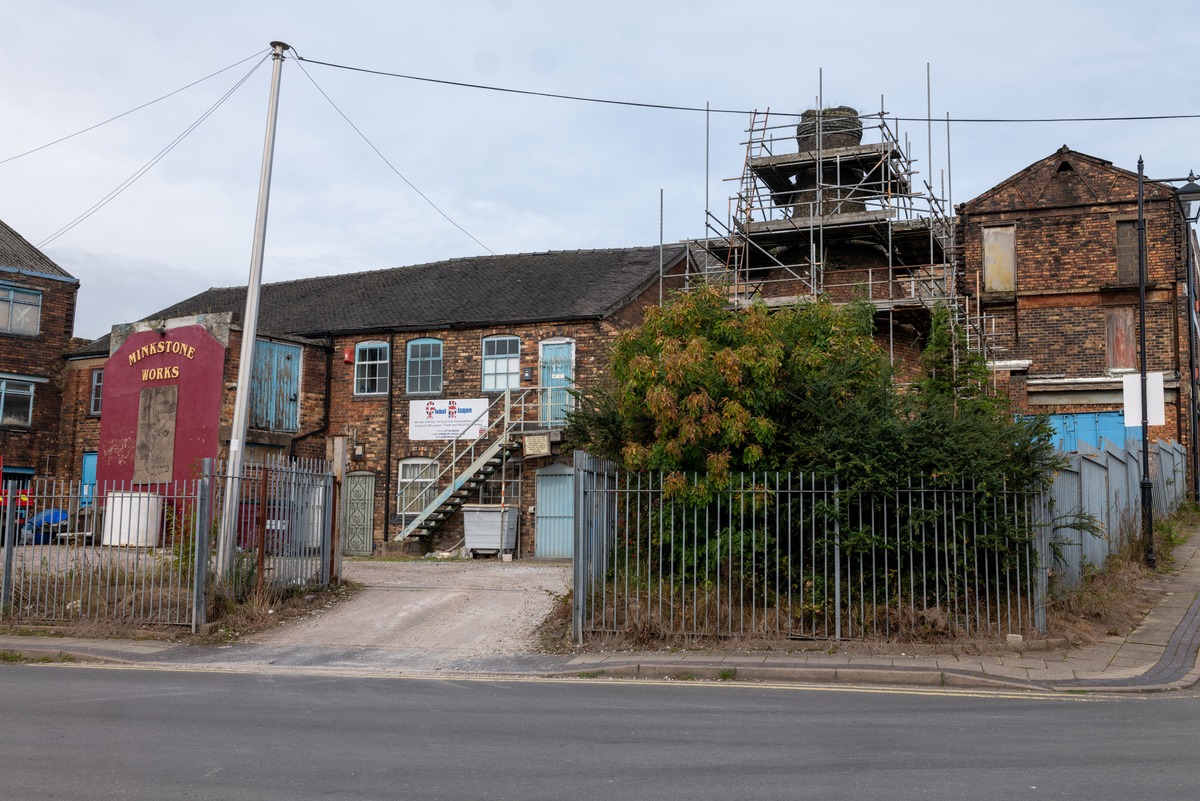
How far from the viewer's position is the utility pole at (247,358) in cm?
1357

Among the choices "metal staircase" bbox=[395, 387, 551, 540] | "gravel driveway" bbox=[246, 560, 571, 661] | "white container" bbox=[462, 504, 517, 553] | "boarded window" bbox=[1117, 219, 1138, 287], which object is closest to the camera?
"gravel driveway" bbox=[246, 560, 571, 661]

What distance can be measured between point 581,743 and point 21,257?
3021 centimetres

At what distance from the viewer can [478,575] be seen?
18750 millimetres

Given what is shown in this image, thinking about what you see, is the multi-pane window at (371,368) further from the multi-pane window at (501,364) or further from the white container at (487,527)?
the white container at (487,527)

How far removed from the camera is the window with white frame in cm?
2662

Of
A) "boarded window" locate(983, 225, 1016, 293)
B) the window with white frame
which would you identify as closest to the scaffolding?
"boarded window" locate(983, 225, 1016, 293)

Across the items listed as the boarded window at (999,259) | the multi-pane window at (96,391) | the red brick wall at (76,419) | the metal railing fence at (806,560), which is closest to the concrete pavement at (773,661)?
the metal railing fence at (806,560)

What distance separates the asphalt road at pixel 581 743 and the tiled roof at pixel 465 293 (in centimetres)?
1719

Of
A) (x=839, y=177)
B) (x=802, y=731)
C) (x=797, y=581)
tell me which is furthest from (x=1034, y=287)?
(x=802, y=731)

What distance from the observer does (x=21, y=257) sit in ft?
103

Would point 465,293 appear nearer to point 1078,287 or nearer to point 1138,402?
point 1078,287

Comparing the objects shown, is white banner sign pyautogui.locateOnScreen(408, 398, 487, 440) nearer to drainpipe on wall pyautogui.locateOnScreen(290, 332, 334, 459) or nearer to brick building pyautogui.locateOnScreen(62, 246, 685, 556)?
brick building pyautogui.locateOnScreen(62, 246, 685, 556)

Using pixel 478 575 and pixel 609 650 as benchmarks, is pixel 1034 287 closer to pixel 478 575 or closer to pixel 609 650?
pixel 478 575

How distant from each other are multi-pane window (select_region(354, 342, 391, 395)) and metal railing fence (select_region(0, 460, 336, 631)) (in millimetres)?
13242
